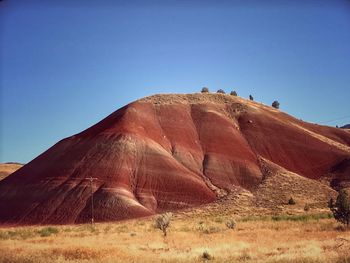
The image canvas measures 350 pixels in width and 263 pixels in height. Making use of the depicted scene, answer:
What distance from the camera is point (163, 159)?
65.8m

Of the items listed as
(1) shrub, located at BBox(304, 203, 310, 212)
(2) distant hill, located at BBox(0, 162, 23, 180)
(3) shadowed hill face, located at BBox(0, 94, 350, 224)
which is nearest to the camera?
(1) shrub, located at BBox(304, 203, 310, 212)

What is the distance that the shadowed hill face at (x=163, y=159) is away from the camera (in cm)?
5806

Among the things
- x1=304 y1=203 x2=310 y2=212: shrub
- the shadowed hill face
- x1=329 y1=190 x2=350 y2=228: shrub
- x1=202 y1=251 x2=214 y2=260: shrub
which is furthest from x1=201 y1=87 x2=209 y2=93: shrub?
x1=202 y1=251 x2=214 y2=260: shrub

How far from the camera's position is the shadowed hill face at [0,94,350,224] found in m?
58.1

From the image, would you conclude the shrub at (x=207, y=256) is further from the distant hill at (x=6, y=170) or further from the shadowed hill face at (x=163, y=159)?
the distant hill at (x=6, y=170)

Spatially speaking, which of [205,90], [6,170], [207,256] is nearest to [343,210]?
[207,256]

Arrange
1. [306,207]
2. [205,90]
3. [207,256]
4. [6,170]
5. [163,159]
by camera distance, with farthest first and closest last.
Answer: [6,170] < [205,90] < [163,159] < [306,207] < [207,256]

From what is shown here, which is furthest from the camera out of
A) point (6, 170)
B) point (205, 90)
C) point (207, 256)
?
point (6, 170)

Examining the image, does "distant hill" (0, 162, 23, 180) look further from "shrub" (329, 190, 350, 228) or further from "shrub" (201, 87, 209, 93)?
"shrub" (329, 190, 350, 228)

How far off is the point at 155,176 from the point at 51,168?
1604 centimetres

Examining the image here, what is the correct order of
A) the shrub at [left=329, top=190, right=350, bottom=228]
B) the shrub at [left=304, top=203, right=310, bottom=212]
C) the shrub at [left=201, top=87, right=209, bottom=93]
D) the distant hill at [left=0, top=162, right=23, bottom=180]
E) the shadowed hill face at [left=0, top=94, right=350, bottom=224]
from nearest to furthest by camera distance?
the shrub at [left=329, top=190, right=350, bottom=228]
the shrub at [left=304, top=203, right=310, bottom=212]
the shadowed hill face at [left=0, top=94, right=350, bottom=224]
the shrub at [left=201, top=87, right=209, bottom=93]
the distant hill at [left=0, top=162, right=23, bottom=180]

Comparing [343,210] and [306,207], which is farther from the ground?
[343,210]

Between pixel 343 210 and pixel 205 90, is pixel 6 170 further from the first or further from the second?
pixel 343 210

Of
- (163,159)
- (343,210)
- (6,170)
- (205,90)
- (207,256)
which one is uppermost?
(205,90)
